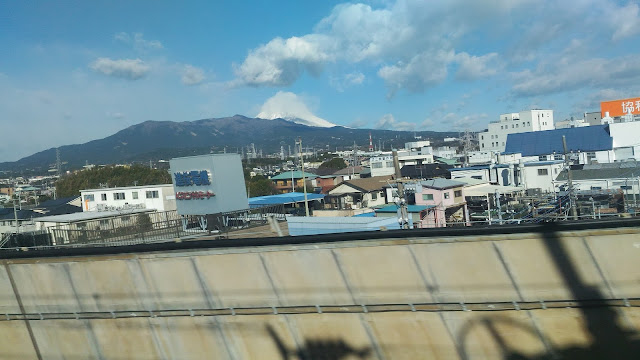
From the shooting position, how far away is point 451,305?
653cm

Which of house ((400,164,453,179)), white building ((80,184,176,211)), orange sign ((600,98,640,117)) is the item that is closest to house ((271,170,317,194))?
house ((400,164,453,179))

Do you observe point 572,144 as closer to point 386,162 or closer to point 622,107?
point 386,162

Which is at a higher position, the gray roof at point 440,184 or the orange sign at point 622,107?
the orange sign at point 622,107

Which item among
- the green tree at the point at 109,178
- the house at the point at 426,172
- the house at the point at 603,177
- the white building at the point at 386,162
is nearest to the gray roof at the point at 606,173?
the house at the point at 603,177

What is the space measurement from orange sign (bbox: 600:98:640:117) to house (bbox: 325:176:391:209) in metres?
48.5

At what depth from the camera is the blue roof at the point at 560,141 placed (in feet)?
162

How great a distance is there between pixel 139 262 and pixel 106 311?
110 cm

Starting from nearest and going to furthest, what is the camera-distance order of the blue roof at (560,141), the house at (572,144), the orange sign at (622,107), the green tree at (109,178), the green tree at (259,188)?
the house at (572,144)
the blue roof at (560,141)
the green tree at (259,188)
the green tree at (109,178)
the orange sign at (622,107)

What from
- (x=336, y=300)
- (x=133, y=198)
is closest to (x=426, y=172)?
(x=133, y=198)

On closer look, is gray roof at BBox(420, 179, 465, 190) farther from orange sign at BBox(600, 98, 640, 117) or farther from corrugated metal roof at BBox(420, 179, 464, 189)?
orange sign at BBox(600, 98, 640, 117)

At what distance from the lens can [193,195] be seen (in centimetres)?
2264

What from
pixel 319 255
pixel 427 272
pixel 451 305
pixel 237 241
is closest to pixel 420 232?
pixel 427 272

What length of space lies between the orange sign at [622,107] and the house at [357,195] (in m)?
48.5

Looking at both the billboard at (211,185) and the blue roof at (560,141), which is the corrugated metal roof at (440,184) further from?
the blue roof at (560,141)
